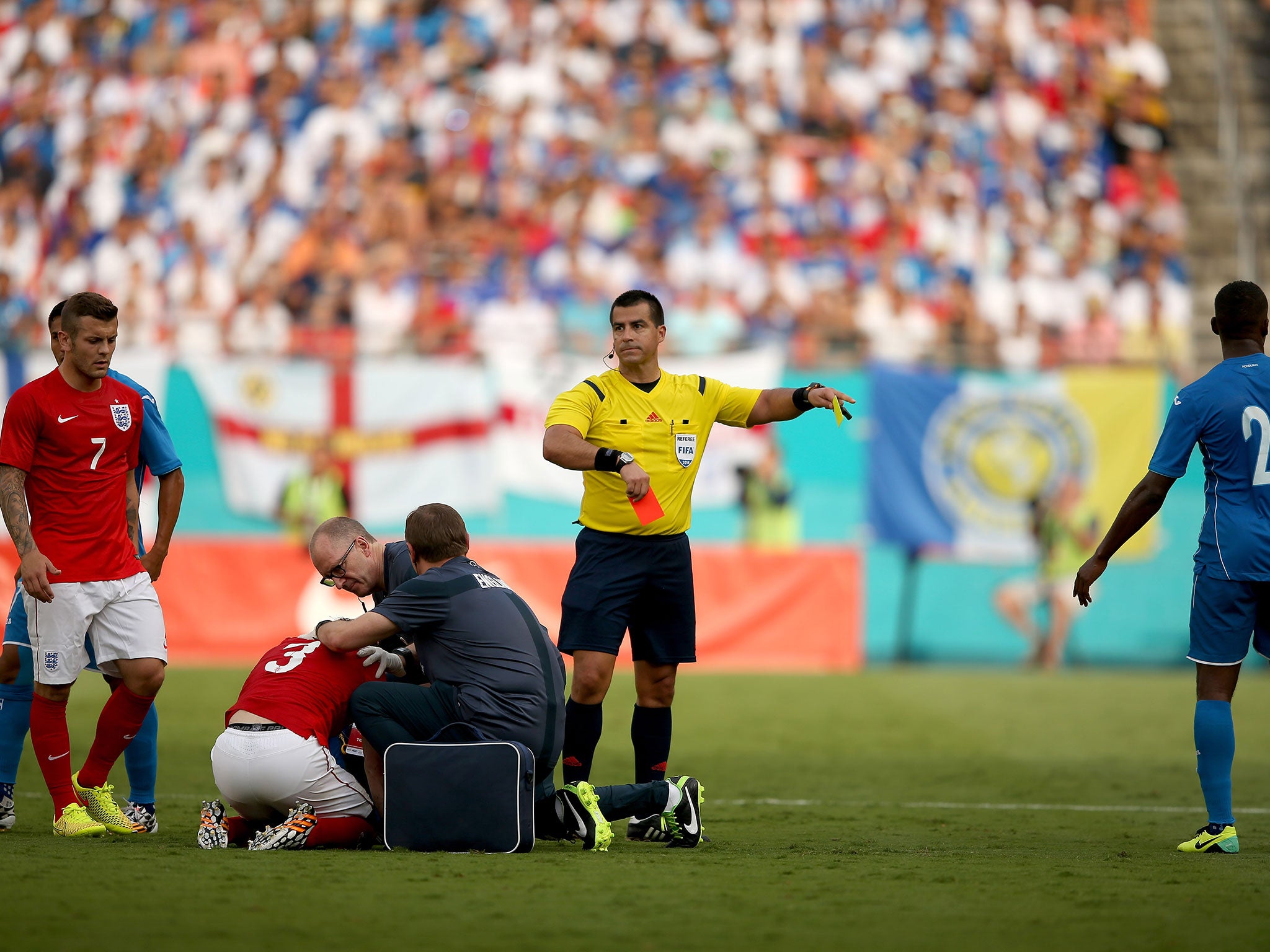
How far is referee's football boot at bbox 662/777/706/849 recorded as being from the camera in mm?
5941

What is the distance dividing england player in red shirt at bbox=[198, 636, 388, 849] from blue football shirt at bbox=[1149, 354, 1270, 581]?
130 inches

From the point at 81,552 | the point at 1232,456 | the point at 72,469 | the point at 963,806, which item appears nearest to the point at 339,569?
the point at 81,552

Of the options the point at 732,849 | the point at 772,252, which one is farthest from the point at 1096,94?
the point at 732,849

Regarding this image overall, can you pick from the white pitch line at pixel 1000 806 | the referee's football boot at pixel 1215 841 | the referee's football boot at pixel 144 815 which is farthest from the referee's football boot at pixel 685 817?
the referee's football boot at pixel 144 815

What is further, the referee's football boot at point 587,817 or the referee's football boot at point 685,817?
the referee's football boot at point 685,817

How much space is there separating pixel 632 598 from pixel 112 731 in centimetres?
226

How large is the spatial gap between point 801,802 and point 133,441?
367cm

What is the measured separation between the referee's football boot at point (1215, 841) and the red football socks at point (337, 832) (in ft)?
10.8

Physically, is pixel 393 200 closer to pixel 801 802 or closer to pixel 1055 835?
pixel 801 802

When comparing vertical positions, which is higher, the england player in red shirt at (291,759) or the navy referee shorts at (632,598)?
the navy referee shorts at (632,598)

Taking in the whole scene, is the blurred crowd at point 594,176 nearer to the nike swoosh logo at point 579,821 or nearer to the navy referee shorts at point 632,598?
the navy referee shorts at point 632,598

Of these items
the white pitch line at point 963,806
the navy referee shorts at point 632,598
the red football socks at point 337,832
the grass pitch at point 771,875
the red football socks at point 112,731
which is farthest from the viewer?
the white pitch line at point 963,806

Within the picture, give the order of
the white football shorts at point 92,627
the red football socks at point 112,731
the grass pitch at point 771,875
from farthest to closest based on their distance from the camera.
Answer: the red football socks at point 112,731
the white football shorts at point 92,627
the grass pitch at point 771,875

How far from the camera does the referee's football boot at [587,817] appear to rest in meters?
5.73
